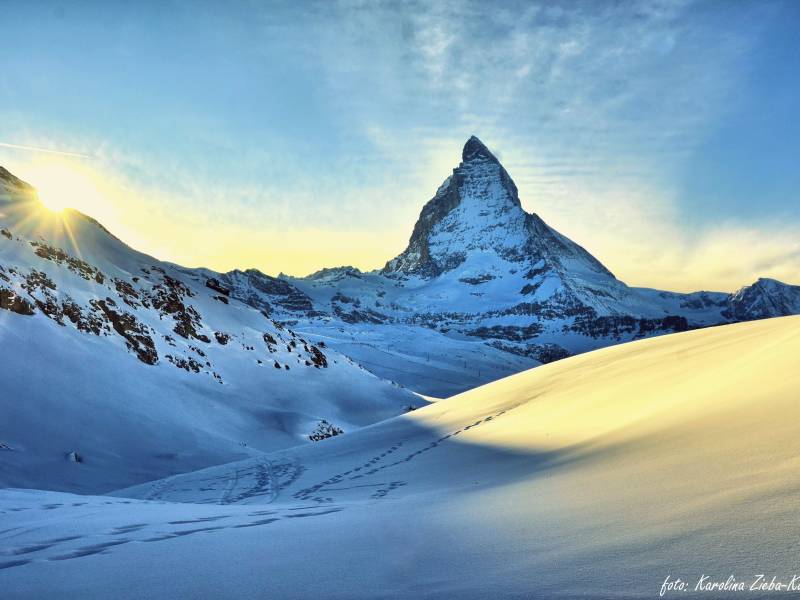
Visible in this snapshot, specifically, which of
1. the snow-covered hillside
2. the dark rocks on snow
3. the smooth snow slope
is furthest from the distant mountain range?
the smooth snow slope

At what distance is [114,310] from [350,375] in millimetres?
14314

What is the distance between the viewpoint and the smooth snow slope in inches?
79.0

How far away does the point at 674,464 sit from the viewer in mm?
3543

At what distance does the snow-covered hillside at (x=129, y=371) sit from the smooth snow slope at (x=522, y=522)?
281 inches

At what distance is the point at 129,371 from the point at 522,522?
58.0ft

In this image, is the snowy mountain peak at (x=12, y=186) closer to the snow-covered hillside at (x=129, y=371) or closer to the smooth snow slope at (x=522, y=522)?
the snow-covered hillside at (x=129, y=371)

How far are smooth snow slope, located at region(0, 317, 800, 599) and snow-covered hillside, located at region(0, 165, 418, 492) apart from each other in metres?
7.12

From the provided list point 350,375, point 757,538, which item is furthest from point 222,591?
point 350,375

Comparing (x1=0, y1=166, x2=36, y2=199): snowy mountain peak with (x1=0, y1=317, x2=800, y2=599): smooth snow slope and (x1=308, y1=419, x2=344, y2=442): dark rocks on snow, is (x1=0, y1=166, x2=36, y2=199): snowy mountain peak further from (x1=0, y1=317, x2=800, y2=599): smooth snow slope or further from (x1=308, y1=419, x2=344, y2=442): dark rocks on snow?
(x1=0, y1=317, x2=800, y2=599): smooth snow slope

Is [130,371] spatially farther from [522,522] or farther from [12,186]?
[12,186]

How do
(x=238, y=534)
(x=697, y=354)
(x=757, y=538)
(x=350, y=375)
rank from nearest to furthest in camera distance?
(x=757, y=538)
(x=238, y=534)
(x=697, y=354)
(x=350, y=375)

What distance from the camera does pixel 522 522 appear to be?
2943 mm

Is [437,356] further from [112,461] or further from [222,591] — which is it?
[222,591]

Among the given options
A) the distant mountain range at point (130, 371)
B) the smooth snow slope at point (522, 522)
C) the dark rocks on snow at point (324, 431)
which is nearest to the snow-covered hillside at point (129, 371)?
the distant mountain range at point (130, 371)
